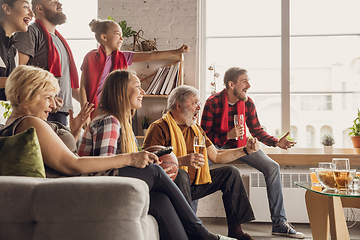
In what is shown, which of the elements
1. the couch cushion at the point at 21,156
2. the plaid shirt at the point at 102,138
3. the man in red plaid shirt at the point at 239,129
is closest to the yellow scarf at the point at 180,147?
the man in red plaid shirt at the point at 239,129

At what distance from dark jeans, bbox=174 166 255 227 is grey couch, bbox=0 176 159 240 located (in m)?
1.32

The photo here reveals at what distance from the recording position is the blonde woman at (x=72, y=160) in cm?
137

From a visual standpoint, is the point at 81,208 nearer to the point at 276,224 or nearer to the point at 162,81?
the point at 276,224

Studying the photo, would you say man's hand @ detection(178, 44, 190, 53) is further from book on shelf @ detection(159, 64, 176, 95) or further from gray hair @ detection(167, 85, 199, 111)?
gray hair @ detection(167, 85, 199, 111)

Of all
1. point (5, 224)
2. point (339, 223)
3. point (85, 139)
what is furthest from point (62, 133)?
point (339, 223)

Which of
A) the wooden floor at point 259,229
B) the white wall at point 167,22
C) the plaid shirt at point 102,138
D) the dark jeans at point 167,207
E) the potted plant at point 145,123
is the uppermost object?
the white wall at point 167,22

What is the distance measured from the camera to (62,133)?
1.59 meters

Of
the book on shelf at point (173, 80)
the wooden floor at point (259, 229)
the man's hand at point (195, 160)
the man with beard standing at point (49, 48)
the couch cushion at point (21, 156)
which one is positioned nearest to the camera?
the couch cushion at point (21, 156)

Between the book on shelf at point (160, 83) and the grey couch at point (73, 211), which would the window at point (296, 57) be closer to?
the book on shelf at point (160, 83)

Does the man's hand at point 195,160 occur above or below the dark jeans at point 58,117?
below

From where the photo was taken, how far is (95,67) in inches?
122

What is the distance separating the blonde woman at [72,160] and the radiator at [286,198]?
5.65 ft

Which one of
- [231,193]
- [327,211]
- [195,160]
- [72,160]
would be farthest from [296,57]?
[72,160]

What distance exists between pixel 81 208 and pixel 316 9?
3.61m
